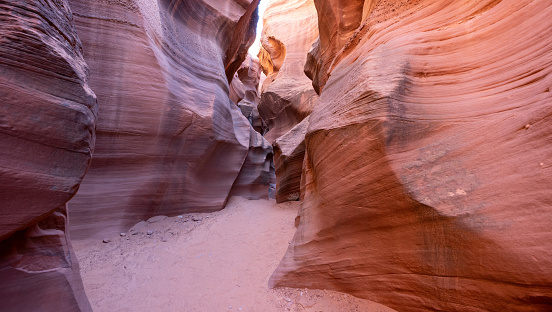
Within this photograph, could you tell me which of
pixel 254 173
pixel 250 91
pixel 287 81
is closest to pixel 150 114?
pixel 254 173

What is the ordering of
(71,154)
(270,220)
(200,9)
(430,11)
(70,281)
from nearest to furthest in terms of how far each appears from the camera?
(71,154), (70,281), (430,11), (270,220), (200,9)

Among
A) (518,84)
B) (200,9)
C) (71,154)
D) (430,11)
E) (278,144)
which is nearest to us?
(71,154)

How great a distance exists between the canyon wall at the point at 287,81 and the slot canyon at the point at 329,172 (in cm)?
310

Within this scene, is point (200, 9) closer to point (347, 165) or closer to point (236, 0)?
point (236, 0)

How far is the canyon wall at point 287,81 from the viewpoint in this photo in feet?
29.0

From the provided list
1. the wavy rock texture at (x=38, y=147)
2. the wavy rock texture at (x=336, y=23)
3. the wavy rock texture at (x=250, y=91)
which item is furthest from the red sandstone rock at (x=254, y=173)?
the wavy rock texture at (x=250, y=91)

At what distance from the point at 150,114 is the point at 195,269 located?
3563 mm

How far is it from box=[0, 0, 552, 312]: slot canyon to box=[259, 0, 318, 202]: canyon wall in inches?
122

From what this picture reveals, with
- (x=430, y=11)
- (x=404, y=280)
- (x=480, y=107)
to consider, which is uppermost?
(x=430, y=11)

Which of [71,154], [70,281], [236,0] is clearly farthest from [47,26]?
[236,0]

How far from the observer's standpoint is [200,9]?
795 centimetres

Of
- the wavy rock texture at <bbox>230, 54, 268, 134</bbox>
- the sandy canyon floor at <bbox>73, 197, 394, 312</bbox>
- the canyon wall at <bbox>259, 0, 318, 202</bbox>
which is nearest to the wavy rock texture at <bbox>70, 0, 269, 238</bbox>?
the sandy canyon floor at <bbox>73, 197, 394, 312</bbox>

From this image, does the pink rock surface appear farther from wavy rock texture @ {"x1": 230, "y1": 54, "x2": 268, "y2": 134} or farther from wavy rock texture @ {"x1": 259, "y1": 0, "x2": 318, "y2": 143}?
wavy rock texture @ {"x1": 230, "y1": 54, "x2": 268, "y2": 134}

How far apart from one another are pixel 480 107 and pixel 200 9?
8290mm
